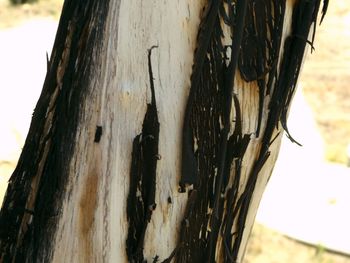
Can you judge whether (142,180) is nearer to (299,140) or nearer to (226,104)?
(226,104)

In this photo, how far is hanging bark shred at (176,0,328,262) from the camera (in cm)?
85

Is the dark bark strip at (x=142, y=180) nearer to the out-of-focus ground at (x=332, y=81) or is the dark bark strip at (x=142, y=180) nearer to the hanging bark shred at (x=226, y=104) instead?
the hanging bark shred at (x=226, y=104)

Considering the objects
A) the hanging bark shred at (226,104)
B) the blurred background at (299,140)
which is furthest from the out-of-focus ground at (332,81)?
the hanging bark shred at (226,104)

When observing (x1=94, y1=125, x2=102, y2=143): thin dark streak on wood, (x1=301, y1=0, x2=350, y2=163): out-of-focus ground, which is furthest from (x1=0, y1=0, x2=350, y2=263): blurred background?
(x1=94, y1=125, x2=102, y2=143): thin dark streak on wood

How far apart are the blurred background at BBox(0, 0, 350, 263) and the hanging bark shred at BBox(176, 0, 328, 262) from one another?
6.86ft

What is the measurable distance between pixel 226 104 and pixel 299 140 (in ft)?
9.97

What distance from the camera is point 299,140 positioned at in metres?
3.87

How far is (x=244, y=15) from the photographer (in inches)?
33.2

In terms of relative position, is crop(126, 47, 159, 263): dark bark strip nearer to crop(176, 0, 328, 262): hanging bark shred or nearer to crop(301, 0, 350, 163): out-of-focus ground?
crop(176, 0, 328, 262): hanging bark shred

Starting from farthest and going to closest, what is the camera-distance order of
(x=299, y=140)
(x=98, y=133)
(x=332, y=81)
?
(x=332, y=81) → (x=299, y=140) → (x=98, y=133)

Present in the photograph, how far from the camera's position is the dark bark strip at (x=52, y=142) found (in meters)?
0.84

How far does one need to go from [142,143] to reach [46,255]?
181mm

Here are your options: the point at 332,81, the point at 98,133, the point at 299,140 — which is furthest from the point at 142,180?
the point at 332,81

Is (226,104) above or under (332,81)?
under
